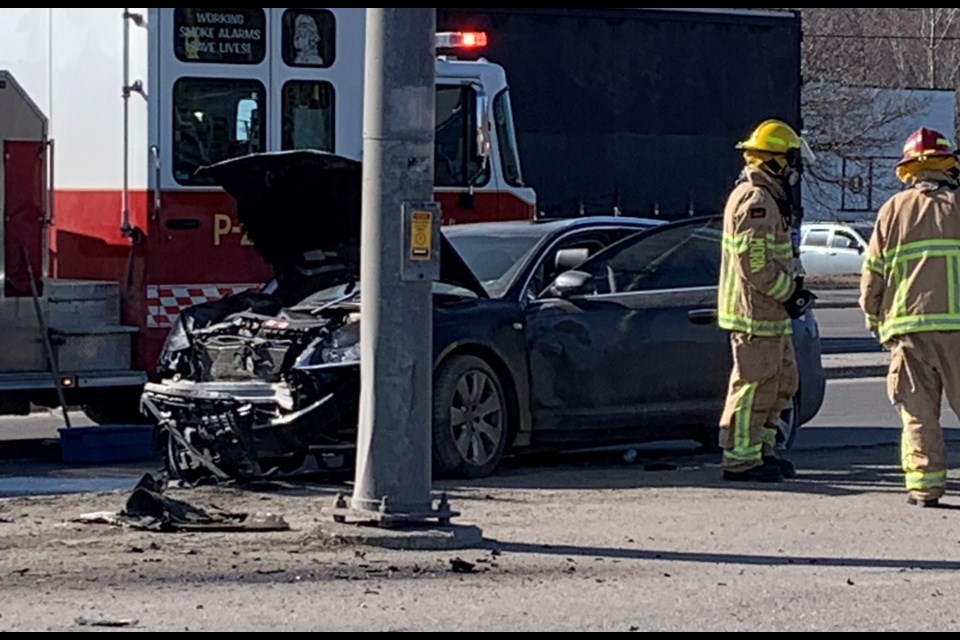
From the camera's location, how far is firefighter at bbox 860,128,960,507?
955 centimetres

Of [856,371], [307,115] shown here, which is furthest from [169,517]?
[856,371]

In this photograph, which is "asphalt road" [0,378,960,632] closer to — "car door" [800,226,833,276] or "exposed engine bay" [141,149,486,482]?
"exposed engine bay" [141,149,486,482]

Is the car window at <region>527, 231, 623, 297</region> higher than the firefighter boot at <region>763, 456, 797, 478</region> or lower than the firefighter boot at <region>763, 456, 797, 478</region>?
higher

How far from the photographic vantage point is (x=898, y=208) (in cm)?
979

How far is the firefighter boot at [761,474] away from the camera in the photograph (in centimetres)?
1038

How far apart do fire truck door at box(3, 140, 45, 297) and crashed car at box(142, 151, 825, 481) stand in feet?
5.01

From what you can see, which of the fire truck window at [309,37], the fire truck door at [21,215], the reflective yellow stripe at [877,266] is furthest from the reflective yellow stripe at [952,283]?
the fire truck door at [21,215]

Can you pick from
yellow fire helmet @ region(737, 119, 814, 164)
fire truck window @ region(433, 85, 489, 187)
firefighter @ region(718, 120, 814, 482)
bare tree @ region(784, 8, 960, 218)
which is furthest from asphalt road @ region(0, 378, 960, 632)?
bare tree @ region(784, 8, 960, 218)

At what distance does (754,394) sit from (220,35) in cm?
480

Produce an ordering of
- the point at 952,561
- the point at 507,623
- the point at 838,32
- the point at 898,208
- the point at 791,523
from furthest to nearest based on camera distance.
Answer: the point at 838,32 → the point at 898,208 → the point at 791,523 → the point at 952,561 → the point at 507,623

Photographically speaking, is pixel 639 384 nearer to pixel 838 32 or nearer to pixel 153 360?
pixel 153 360

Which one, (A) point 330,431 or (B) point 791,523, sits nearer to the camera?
(B) point 791,523
